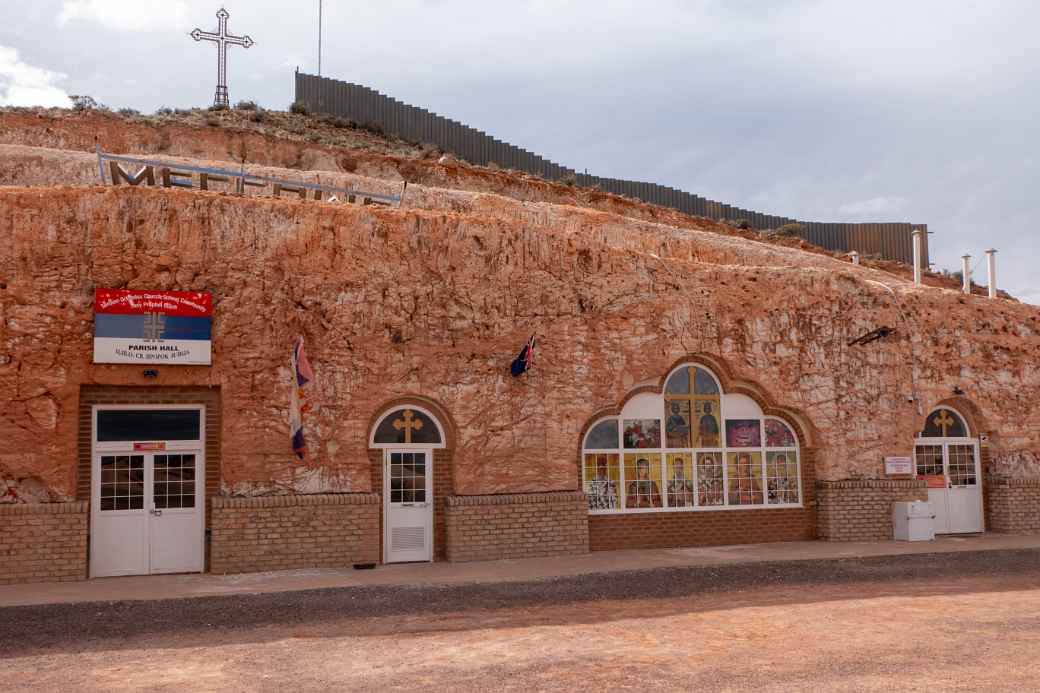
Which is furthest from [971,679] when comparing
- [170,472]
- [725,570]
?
[170,472]

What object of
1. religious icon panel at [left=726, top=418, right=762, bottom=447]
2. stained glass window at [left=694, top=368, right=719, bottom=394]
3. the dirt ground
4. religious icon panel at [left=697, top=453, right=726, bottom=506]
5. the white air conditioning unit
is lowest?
the dirt ground

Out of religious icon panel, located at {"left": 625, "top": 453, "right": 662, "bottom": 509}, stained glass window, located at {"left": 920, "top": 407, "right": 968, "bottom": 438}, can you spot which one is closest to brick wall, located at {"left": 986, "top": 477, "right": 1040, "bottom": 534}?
stained glass window, located at {"left": 920, "top": 407, "right": 968, "bottom": 438}

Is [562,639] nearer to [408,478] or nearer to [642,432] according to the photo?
[408,478]

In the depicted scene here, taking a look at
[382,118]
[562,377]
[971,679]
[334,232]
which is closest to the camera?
[971,679]

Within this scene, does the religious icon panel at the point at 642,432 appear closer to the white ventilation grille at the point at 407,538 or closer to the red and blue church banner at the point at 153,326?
the white ventilation grille at the point at 407,538

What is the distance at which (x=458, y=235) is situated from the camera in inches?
573

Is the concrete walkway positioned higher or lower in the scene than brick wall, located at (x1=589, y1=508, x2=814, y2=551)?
lower

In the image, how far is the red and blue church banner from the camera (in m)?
12.5

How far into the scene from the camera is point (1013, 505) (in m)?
18.2

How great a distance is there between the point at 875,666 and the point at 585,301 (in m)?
8.33

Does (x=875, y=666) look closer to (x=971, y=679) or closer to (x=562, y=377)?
(x=971, y=679)

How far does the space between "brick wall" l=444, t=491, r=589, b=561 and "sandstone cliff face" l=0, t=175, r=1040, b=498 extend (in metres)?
0.31

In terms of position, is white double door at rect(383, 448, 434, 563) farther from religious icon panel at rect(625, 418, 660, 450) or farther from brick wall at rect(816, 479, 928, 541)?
brick wall at rect(816, 479, 928, 541)

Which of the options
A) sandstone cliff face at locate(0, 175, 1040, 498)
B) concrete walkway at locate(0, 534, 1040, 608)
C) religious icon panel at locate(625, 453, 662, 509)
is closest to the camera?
concrete walkway at locate(0, 534, 1040, 608)
